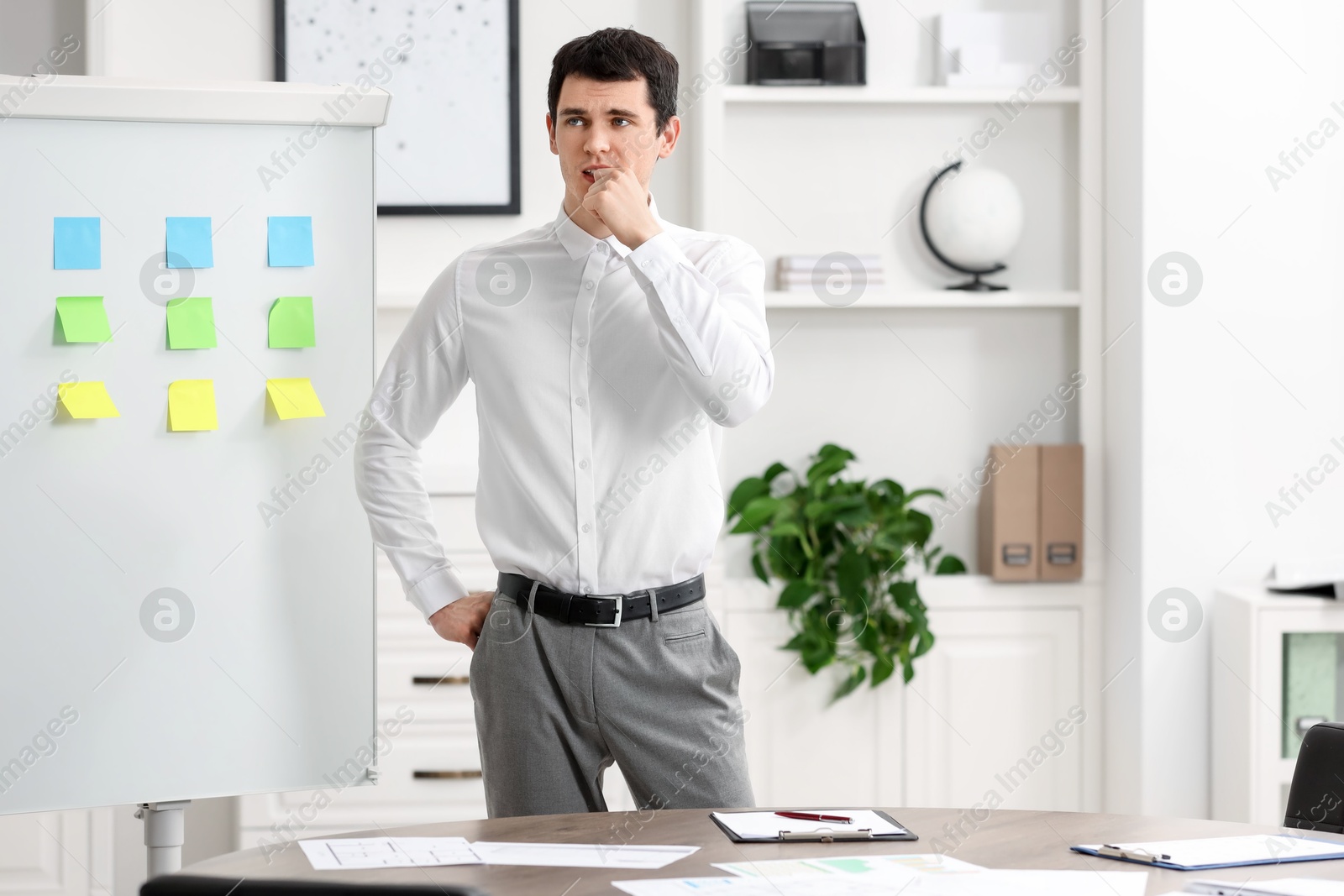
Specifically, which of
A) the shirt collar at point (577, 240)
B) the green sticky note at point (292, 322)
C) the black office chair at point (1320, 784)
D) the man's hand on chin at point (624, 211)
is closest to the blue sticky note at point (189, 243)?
the green sticky note at point (292, 322)

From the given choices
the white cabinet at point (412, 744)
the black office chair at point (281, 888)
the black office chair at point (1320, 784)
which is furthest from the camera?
the white cabinet at point (412, 744)

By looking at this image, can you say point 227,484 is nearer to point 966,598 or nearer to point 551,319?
point 551,319

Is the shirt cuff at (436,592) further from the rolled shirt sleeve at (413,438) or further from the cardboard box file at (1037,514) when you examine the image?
the cardboard box file at (1037,514)

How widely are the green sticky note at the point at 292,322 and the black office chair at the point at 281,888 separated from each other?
145 centimetres

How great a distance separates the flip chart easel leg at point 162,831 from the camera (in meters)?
2.06

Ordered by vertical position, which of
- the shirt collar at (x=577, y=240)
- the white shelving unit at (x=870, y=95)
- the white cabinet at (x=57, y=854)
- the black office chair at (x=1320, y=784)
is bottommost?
the white cabinet at (x=57, y=854)

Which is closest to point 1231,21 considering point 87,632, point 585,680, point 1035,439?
point 1035,439

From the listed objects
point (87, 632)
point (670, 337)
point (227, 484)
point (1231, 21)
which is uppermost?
→ point (1231, 21)

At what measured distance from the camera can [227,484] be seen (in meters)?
2.08

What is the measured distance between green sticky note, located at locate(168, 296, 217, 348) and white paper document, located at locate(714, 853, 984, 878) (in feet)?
4.45

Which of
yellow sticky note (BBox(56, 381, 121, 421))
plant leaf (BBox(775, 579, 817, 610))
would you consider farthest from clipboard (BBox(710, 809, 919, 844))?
plant leaf (BBox(775, 579, 817, 610))

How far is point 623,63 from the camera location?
1617 millimetres

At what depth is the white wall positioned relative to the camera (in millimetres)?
2768

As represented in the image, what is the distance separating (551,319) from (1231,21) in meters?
1.94
